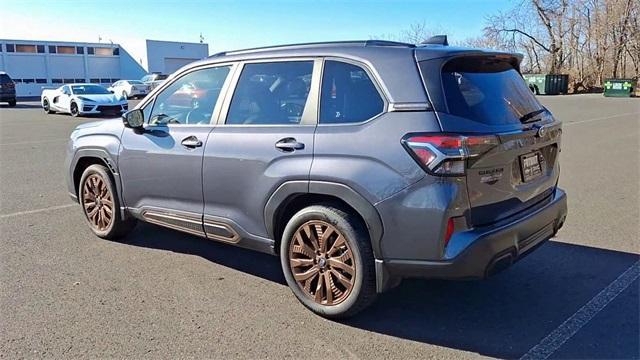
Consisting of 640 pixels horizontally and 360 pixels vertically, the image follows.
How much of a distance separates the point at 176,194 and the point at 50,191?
13.6 feet

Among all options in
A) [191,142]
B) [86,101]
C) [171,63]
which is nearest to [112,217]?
[191,142]

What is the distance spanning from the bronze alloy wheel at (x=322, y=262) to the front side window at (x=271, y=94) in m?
0.82

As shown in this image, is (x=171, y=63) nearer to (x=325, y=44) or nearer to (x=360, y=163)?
(x=325, y=44)

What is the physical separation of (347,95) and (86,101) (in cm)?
2023

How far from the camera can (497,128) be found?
10.3ft

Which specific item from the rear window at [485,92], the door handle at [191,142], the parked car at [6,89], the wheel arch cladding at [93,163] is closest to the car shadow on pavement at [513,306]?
the wheel arch cladding at [93,163]

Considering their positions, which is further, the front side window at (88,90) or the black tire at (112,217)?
the front side window at (88,90)

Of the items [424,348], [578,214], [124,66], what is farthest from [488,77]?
[124,66]

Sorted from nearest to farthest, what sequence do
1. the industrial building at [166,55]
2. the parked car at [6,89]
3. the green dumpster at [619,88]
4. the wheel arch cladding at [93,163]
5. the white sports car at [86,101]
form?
1. the wheel arch cladding at [93,163]
2. the white sports car at [86,101]
3. the parked car at [6,89]
4. the green dumpster at [619,88]
5. the industrial building at [166,55]

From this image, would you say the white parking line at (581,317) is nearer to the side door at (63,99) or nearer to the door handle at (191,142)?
the door handle at (191,142)

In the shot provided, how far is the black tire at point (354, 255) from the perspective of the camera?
10.6 ft

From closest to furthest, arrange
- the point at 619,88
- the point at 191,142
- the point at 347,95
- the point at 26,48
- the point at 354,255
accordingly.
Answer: the point at 354,255
the point at 347,95
the point at 191,142
the point at 619,88
the point at 26,48

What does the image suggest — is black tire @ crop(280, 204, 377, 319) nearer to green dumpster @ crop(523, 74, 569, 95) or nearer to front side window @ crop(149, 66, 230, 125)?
front side window @ crop(149, 66, 230, 125)

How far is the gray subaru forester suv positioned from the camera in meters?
2.98
